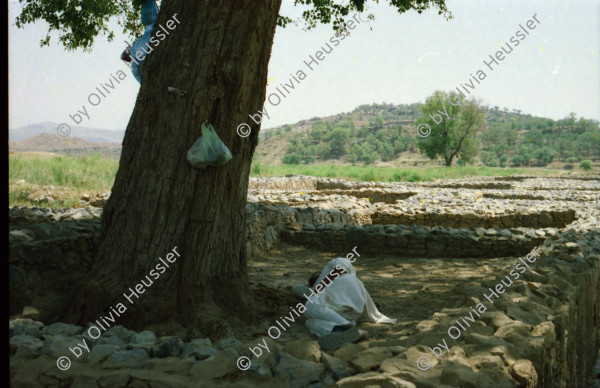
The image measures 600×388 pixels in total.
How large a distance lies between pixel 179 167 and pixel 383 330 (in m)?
2.21

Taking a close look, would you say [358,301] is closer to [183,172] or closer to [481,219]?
[183,172]

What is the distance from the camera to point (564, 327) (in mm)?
3535

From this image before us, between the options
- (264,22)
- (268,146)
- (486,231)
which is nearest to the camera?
(264,22)

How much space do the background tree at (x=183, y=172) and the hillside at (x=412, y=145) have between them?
47.9m

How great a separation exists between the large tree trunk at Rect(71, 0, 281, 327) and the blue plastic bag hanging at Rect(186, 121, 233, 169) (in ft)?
0.28

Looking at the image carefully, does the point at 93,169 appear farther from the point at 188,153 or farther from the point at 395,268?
the point at 188,153

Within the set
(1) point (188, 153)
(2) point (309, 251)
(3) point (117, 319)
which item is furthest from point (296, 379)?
(2) point (309, 251)

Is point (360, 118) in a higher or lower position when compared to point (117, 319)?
higher

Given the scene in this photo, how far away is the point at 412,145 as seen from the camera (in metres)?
62.5

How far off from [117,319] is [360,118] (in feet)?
291

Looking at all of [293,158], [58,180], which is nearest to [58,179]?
[58,180]

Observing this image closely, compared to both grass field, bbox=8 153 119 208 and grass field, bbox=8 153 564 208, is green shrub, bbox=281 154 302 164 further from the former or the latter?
grass field, bbox=8 153 119 208

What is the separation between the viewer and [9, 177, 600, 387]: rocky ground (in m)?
2.47

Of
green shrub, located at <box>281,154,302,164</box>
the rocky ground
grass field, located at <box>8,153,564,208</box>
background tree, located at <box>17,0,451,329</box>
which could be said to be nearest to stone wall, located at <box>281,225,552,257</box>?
the rocky ground
